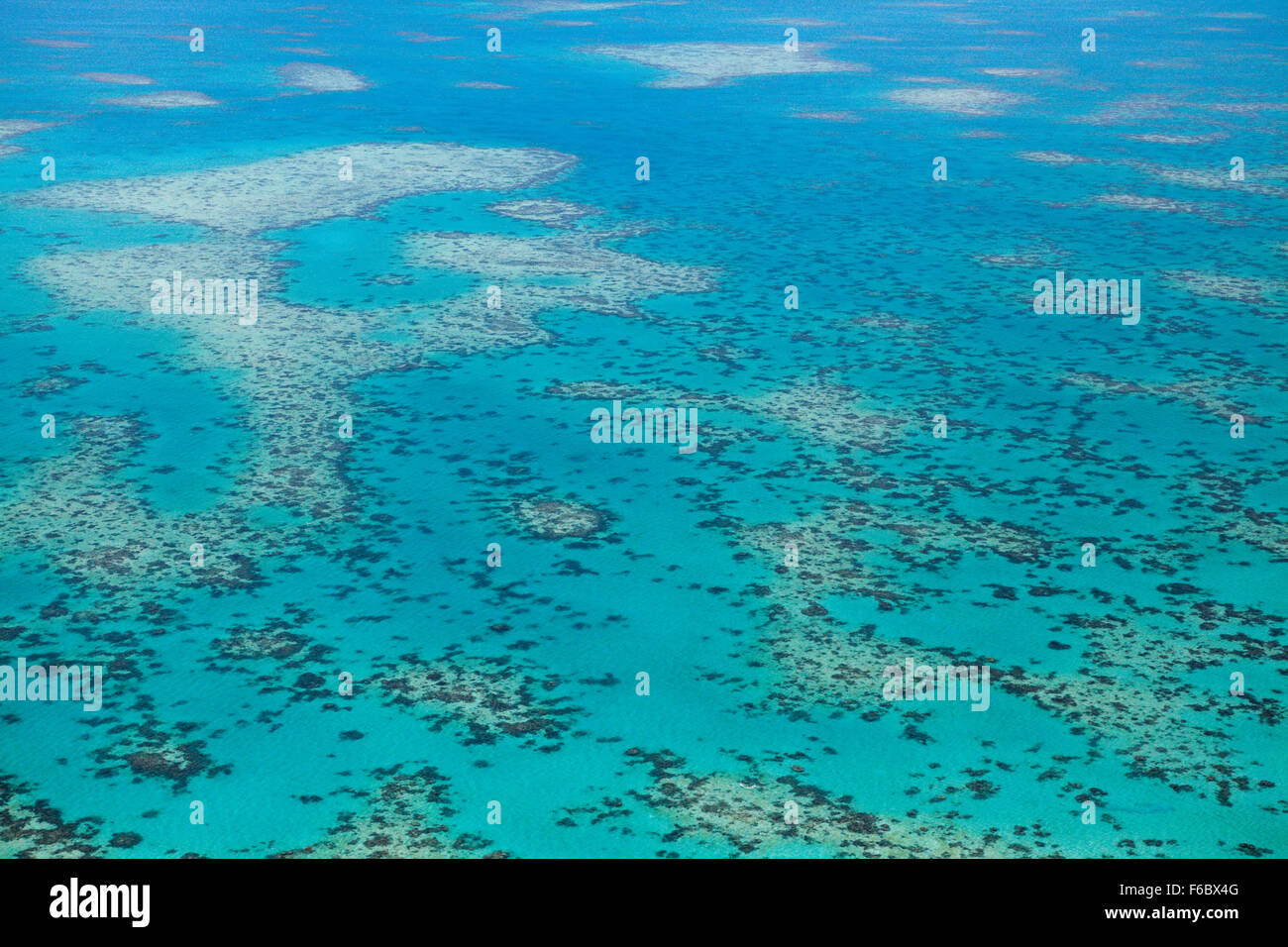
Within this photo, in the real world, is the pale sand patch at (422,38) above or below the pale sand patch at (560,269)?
above

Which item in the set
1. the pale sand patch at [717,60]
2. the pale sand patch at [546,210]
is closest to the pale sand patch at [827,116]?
the pale sand patch at [717,60]

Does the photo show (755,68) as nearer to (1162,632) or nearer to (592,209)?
(592,209)

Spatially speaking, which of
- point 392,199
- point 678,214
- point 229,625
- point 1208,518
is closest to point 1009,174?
point 678,214

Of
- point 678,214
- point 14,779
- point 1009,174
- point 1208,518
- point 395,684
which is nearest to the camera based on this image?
point 14,779

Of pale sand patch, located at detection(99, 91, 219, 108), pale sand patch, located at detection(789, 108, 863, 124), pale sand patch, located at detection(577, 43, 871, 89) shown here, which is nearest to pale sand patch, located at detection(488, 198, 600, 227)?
pale sand patch, located at detection(789, 108, 863, 124)

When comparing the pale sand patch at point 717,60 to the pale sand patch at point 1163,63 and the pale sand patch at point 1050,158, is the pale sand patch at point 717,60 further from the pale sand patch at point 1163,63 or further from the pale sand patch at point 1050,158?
the pale sand patch at point 1050,158

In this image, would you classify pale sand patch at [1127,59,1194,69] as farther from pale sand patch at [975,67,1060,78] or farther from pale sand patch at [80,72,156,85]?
pale sand patch at [80,72,156,85]

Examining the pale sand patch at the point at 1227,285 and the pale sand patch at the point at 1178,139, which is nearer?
the pale sand patch at the point at 1227,285
